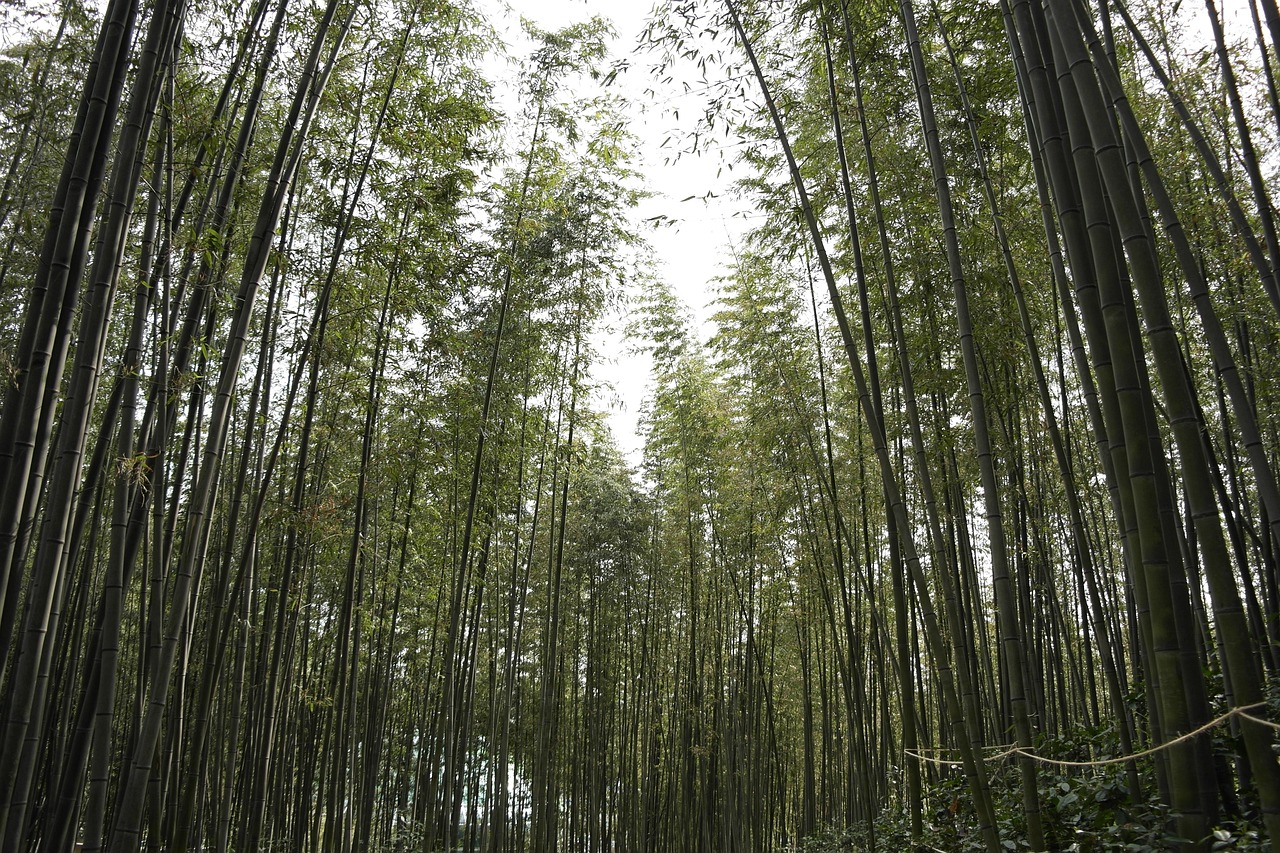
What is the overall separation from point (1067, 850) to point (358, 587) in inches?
182

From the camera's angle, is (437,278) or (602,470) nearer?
(437,278)

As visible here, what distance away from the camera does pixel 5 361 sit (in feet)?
6.16

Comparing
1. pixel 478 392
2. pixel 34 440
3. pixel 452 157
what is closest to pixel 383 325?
pixel 452 157

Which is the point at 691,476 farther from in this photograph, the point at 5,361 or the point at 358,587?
the point at 5,361

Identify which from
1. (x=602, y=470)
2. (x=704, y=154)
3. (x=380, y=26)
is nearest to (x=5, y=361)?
(x=704, y=154)

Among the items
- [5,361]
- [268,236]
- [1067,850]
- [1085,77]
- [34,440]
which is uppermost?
[268,236]

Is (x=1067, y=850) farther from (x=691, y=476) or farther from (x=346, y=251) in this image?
(x=691, y=476)

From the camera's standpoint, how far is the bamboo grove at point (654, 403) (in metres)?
2.01

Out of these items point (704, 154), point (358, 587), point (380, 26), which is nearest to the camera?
point (704, 154)

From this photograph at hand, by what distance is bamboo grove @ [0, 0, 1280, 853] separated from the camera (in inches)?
79.2

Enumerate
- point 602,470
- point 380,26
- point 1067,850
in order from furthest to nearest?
point 602,470, point 380,26, point 1067,850

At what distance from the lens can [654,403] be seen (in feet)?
30.9

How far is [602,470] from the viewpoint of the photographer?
986cm

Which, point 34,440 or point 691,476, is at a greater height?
point 691,476
